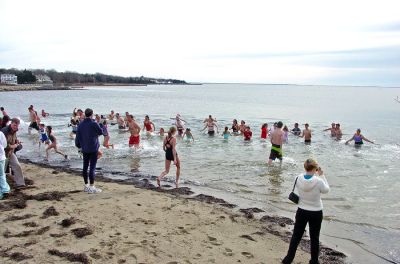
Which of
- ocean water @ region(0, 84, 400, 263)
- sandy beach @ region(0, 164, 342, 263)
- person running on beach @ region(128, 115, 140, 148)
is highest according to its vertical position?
person running on beach @ region(128, 115, 140, 148)

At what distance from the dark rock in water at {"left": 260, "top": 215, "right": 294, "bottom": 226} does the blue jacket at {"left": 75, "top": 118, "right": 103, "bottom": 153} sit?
3889mm

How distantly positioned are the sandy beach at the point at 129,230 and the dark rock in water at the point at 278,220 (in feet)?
0.22

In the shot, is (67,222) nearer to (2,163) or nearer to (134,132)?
(2,163)

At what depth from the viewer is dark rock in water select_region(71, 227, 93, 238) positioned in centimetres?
588

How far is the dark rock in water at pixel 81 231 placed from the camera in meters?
5.88

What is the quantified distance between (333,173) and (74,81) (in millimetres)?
201176

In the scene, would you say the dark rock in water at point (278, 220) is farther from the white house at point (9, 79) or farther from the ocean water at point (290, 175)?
the white house at point (9, 79)

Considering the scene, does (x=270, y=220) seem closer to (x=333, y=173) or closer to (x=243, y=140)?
(x=333, y=173)

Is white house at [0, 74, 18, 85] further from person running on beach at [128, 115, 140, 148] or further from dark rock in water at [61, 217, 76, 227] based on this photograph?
dark rock in water at [61, 217, 76, 227]

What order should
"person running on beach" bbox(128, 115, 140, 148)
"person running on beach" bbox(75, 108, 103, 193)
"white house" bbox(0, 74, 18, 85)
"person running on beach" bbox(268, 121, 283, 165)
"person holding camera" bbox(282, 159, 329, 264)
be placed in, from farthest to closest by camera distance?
"white house" bbox(0, 74, 18, 85) → "person running on beach" bbox(128, 115, 140, 148) → "person running on beach" bbox(268, 121, 283, 165) → "person running on beach" bbox(75, 108, 103, 193) → "person holding camera" bbox(282, 159, 329, 264)

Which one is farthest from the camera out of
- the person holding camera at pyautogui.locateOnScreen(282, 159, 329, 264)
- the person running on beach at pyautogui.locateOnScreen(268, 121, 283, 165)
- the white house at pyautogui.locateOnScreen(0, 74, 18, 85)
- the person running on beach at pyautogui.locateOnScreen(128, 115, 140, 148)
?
the white house at pyautogui.locateOnScreen(0, 74, 18, 85)

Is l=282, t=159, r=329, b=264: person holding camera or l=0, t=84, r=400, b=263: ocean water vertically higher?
l=282, t=159, r=329, b=264: person holding camera

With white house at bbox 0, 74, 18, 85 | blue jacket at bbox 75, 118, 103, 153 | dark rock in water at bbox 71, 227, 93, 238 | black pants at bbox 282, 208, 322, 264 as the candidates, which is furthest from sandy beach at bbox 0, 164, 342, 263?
white house at bbox 0, 74, 18, 85

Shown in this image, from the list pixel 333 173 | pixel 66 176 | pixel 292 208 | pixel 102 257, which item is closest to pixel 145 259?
pixel 102 257
